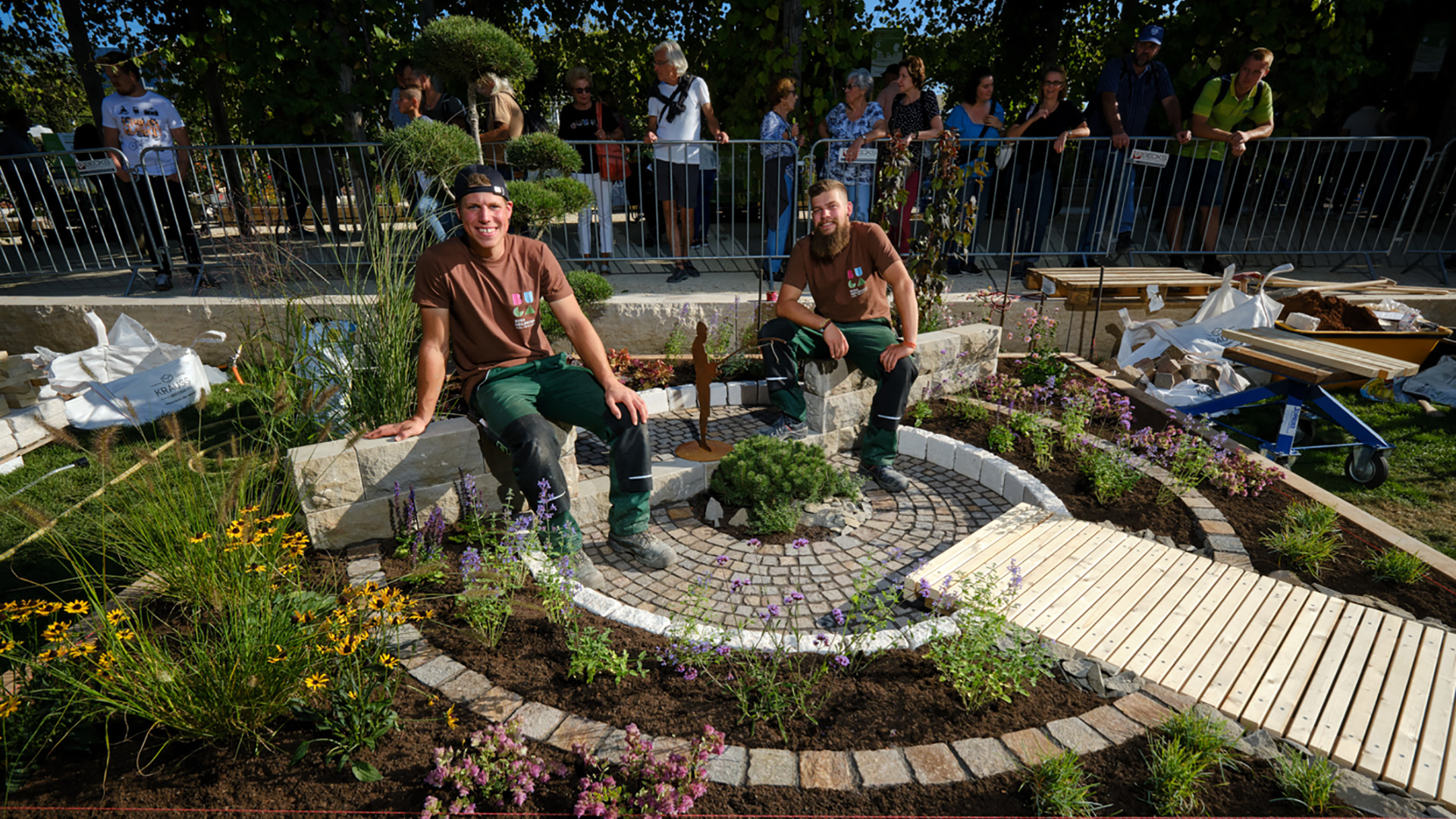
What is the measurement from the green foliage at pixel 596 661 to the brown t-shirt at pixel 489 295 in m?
1.57

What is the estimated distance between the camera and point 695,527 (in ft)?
13.0

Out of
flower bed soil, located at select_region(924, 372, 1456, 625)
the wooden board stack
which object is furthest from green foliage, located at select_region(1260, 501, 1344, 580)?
the wooden board stack

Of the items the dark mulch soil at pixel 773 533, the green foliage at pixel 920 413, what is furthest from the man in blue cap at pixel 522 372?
the green foliage at pixel 920 413

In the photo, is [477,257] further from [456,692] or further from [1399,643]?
[1399,643]

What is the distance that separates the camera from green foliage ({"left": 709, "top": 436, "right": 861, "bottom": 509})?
3824mm

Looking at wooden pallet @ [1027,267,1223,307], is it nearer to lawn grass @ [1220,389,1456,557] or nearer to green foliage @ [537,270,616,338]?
lawn grass @ [1220,389,1456,557]

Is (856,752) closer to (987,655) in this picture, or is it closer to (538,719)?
(987,655)

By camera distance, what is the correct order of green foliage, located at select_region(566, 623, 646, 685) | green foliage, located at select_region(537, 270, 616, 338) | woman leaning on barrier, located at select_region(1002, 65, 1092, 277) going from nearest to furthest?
green foliage, located at select_region(566, 623, 646, 685) < green foliage, located at select_region(537, 270, 616, 338) < woman leaning on barrier, located at select_region(1002, 65, 1092, 277)

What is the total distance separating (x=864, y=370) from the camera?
4.71 meters

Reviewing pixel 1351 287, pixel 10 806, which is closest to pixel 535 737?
pixel 10 806

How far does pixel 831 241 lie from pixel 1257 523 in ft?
8.96

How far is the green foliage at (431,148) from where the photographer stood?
4539 mm

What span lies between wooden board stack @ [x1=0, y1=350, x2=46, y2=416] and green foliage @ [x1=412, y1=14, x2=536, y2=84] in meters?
3.59

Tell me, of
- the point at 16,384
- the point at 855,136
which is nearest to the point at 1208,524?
the point at 855,136
